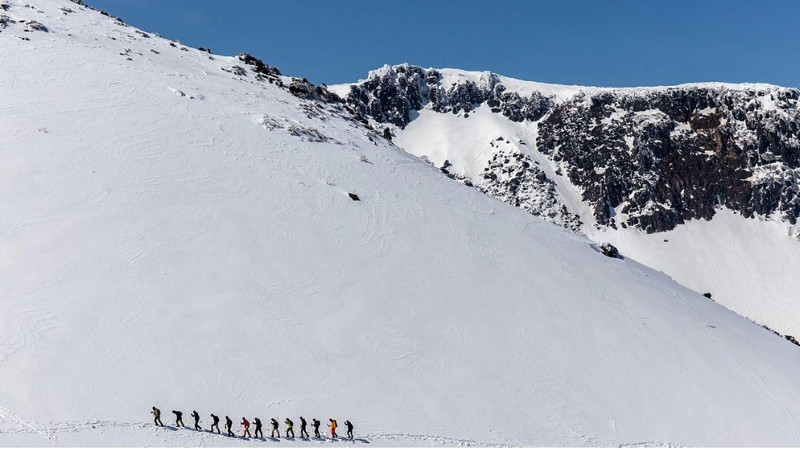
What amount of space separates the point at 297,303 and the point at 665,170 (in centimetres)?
15894

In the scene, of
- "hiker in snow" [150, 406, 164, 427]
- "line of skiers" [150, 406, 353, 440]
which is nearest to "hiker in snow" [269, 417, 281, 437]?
"line of skiers" [150, 406, 353, 440]

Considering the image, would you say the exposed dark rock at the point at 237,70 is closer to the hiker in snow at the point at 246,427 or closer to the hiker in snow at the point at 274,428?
the hiker in snow at the point at 274,428

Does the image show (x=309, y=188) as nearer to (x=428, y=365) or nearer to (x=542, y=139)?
(x=428, y=365)

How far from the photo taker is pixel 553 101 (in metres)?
199

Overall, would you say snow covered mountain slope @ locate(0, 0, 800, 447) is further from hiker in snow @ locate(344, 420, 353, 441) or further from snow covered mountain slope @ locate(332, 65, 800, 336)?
snow covered mountain slope @ locate(332, 65, 800, 336)

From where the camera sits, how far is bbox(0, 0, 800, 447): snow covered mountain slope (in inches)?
1127

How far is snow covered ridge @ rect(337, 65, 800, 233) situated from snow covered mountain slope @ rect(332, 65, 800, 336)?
0.31 metres

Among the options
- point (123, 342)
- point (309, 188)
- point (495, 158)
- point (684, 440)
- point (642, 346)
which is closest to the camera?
point (123, 342)

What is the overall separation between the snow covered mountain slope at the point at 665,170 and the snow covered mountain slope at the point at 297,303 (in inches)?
4099

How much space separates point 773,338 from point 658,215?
376 feet

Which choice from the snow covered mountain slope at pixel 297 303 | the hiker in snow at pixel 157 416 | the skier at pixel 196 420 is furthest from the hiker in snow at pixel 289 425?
the hiker in snow at pixel 157 416

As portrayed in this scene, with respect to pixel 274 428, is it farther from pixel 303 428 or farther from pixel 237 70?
pixel 237 70

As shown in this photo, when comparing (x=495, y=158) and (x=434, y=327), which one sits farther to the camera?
(x=495, y=158)

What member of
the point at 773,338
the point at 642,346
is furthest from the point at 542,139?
the point at 642,346
